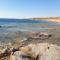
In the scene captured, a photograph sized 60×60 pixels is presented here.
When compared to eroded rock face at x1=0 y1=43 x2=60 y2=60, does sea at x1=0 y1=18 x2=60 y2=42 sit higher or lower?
lower

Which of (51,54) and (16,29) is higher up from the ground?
(51,54)

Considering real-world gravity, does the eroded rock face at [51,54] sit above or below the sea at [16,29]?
above

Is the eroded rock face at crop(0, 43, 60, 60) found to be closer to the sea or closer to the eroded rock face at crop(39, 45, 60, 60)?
the eroded rock face at crop(39, 45, 60, 60)

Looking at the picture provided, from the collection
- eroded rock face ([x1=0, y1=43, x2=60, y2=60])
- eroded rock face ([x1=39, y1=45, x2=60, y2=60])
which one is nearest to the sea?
eroded rock face ([x1=0, y1=43, x2=60, y2=60])

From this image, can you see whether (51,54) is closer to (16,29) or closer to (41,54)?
(41,54)

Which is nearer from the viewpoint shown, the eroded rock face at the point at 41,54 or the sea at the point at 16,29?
the eroded rock face at the point at 41,54

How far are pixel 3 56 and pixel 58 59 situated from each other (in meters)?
3.06

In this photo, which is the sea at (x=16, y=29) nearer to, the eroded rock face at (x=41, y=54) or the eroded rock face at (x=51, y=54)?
the eroded rock face at (x=41, y=54)

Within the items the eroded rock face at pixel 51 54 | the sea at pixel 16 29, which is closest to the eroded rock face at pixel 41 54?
the eroded rock face at pixel 51 54

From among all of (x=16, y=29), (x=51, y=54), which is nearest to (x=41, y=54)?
(x=51, y=54)

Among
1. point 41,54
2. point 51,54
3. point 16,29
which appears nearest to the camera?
point 51,54

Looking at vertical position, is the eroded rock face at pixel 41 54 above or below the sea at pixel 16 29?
above

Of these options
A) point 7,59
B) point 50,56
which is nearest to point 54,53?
point 50,56

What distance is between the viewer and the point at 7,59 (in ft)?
23.4
